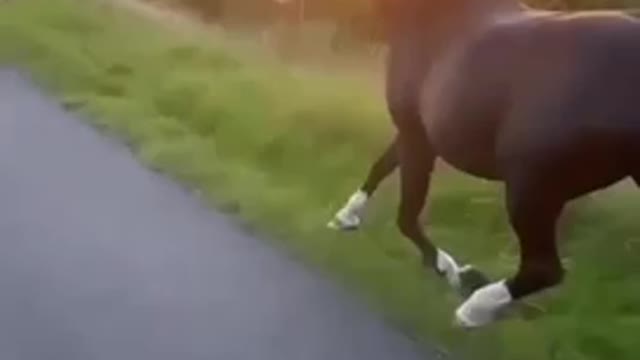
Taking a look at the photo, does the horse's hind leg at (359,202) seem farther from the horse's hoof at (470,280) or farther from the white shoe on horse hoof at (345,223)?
the horse's hoof at (470,280)

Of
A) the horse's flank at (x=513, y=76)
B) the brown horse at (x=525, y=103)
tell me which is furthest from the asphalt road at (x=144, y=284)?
the horse's flank at (x=513, y=76)

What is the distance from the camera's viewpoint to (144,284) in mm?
5828

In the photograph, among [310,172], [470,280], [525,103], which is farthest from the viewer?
[310,172]

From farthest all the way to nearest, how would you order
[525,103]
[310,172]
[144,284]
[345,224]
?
[310,172] → [345,224] → [144,284] → [525,103]

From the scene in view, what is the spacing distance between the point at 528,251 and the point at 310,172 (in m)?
2.62

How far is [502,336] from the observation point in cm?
502

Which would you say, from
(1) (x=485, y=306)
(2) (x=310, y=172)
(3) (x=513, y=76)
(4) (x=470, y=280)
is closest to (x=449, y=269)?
(4) (x=470, y=280)

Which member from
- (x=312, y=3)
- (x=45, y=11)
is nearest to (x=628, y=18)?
(x=312, y=3)

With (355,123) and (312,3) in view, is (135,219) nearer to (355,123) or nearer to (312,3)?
(355,123)

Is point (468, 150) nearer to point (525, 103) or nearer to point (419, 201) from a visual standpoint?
point (525, 103)

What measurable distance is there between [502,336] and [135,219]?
7.29 ft

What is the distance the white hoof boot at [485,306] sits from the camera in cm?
486

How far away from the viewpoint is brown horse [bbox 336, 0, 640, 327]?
14.8ft

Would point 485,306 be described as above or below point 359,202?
above
